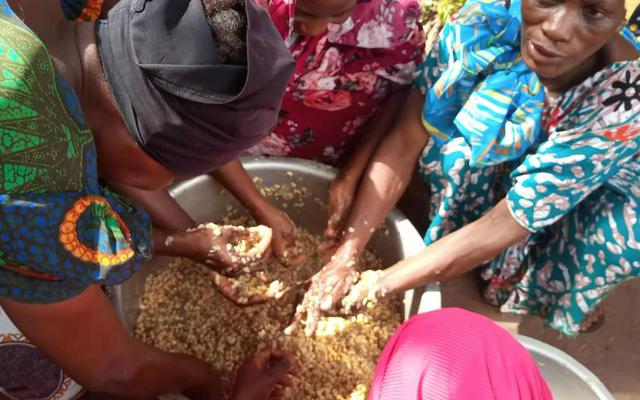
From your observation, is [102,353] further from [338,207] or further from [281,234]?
[338,207]

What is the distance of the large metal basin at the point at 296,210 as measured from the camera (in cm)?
188

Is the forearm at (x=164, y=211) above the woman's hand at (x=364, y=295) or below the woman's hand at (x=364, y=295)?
above

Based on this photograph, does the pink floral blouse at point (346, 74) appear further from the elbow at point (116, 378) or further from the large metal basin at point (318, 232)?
the elbow at point (116, 378)

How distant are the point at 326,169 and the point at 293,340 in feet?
2.01

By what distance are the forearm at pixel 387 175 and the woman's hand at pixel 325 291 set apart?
7 centimetres

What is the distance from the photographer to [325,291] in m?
1.85

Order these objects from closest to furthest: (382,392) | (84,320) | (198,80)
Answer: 1. (198,80)
2. (84,320)
3. (382,392)

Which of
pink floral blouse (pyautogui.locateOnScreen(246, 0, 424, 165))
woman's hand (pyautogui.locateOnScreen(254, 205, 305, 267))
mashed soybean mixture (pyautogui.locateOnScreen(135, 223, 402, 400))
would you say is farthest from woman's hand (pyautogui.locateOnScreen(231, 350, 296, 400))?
pink floral blouse (pyautogui.locateOnScreen(246, 0, 424, 165))

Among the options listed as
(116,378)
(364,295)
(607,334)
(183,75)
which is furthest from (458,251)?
(183,75)

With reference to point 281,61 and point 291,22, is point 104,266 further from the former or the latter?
point 291,22

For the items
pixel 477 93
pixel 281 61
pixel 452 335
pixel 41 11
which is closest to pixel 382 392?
pixel 452 335

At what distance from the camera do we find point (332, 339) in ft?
6.11

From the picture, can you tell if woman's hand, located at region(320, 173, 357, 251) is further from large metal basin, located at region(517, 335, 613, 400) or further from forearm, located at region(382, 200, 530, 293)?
large metal basin, located at region(517, 335, 613, 400)

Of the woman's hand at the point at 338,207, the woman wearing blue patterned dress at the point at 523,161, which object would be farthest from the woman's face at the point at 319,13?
the woman's hand at the point at 338,207
